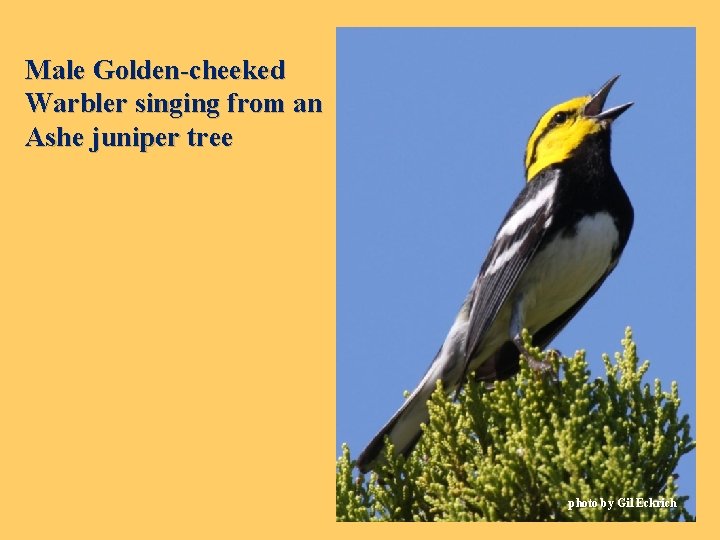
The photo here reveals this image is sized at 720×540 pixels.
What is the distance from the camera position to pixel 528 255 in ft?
18.3

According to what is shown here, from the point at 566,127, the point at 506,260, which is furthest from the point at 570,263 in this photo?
the point at 566,127

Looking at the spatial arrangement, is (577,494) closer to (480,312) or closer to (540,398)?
(540,398)

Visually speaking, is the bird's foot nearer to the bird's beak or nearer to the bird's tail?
the bird's tail

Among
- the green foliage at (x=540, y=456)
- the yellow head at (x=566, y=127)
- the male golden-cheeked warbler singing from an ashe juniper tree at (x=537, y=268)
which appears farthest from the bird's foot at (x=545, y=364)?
the yellow head at (x=566, y=127)

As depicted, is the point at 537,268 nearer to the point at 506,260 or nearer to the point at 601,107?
the point at 506,260

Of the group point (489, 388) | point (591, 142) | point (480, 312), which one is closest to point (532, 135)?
point (591, 142)

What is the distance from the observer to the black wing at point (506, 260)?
552 cm

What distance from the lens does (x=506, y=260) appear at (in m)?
5.64

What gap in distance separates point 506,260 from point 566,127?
1099 millimetres

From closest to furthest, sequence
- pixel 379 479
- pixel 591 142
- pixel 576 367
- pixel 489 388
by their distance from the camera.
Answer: pixel 576 367
pixel 379 479
pixel 489 388
pixel 591 142

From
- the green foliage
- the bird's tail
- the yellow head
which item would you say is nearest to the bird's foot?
the green foliage

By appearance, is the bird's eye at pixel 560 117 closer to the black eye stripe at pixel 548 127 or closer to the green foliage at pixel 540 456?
the black eye stripe at pixel 548 127

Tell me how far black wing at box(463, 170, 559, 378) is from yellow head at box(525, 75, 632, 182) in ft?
1.29

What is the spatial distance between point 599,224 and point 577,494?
6.43 feet
